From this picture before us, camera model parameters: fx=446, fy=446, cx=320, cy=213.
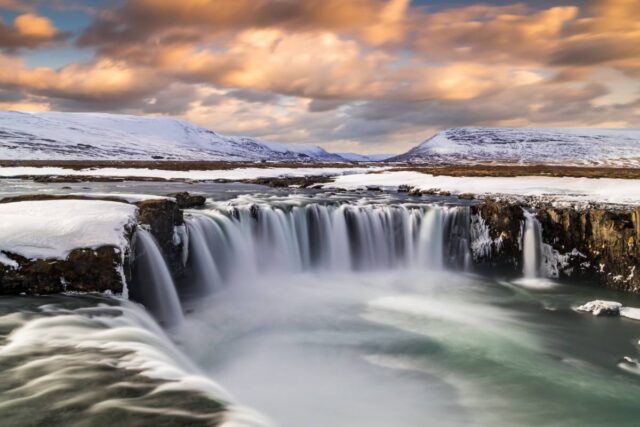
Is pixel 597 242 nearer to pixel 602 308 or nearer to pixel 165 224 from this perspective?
pixel 602 308

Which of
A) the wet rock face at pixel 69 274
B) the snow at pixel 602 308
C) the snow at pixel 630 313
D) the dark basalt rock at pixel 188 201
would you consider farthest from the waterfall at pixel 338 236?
the wet rock face at pixel 69 274

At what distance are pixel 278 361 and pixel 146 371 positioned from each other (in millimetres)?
5286

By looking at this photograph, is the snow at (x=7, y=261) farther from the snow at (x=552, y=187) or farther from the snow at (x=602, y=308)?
the snow at (x=552, y=187)

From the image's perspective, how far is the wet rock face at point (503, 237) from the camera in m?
19.9

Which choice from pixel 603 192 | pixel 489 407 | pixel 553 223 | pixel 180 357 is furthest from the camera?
Answer: pixel 603 192

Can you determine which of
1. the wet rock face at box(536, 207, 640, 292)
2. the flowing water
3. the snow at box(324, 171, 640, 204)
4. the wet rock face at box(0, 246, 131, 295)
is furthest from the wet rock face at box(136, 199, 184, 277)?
the snow at box(324, 171, 640, 204)

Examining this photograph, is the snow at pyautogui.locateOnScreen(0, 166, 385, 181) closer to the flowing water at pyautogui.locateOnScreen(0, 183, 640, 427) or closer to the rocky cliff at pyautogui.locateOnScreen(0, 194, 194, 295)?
the flowing water at pyautogui.locateOnScreen(0, 183, 640, 427)

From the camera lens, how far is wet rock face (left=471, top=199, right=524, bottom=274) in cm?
1989

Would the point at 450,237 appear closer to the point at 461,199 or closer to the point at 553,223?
the point at 553,223

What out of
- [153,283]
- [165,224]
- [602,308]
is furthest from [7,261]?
Result: [602,308]

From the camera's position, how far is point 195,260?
16.7m

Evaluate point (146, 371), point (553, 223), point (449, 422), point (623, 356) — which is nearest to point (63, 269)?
point (146, 371)

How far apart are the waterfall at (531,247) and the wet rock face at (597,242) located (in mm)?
277

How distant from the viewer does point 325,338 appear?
12.6 metres
